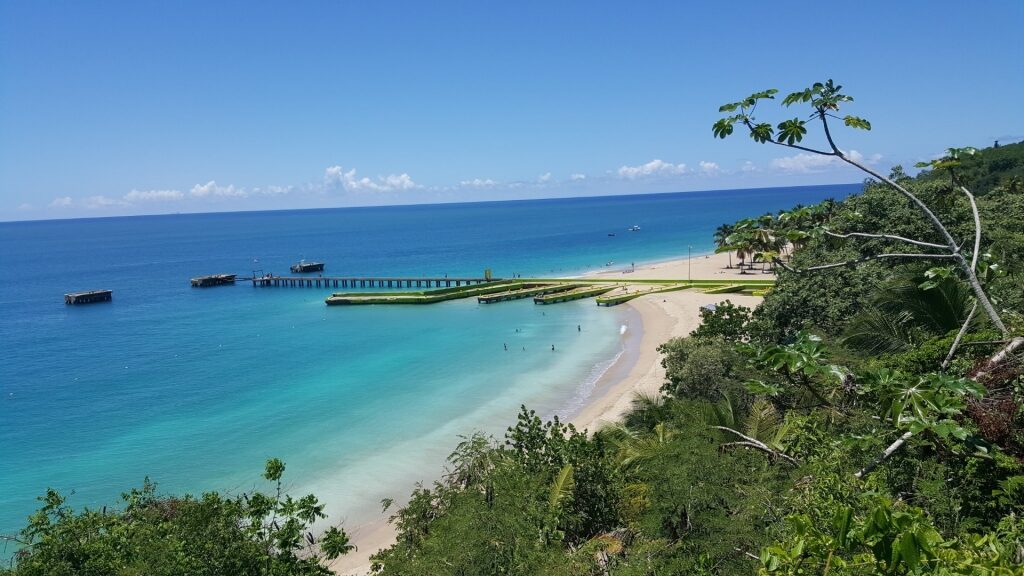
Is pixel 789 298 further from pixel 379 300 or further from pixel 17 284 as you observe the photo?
pixel 17 284

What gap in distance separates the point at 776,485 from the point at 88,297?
264ft

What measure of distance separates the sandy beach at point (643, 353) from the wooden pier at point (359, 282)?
17257 millimetres

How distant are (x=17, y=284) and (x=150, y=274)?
56.8 ft

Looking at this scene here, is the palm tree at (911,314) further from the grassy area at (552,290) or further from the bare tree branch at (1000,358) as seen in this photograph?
the grassy area at (552,290)

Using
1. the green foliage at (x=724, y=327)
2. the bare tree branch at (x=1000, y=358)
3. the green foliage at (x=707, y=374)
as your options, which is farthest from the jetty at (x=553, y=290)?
the bare tree branch at (x=1000, y=358)

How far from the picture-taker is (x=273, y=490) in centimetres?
2458

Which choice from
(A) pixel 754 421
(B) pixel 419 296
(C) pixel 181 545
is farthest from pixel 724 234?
(B) pixel 419 296

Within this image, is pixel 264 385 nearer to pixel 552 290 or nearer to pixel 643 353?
pixel 643 353

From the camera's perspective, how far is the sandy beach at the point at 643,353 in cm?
1955

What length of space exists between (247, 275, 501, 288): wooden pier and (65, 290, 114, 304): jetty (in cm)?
1647

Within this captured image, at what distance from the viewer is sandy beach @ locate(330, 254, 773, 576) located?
1955 centimetres

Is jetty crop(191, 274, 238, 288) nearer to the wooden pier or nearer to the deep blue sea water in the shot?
the wooden pier

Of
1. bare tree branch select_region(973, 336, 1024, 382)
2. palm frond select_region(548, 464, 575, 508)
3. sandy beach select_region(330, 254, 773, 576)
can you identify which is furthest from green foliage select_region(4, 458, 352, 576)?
sandy beach select_region(330, 254, 773, 576)

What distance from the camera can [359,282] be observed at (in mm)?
81125
